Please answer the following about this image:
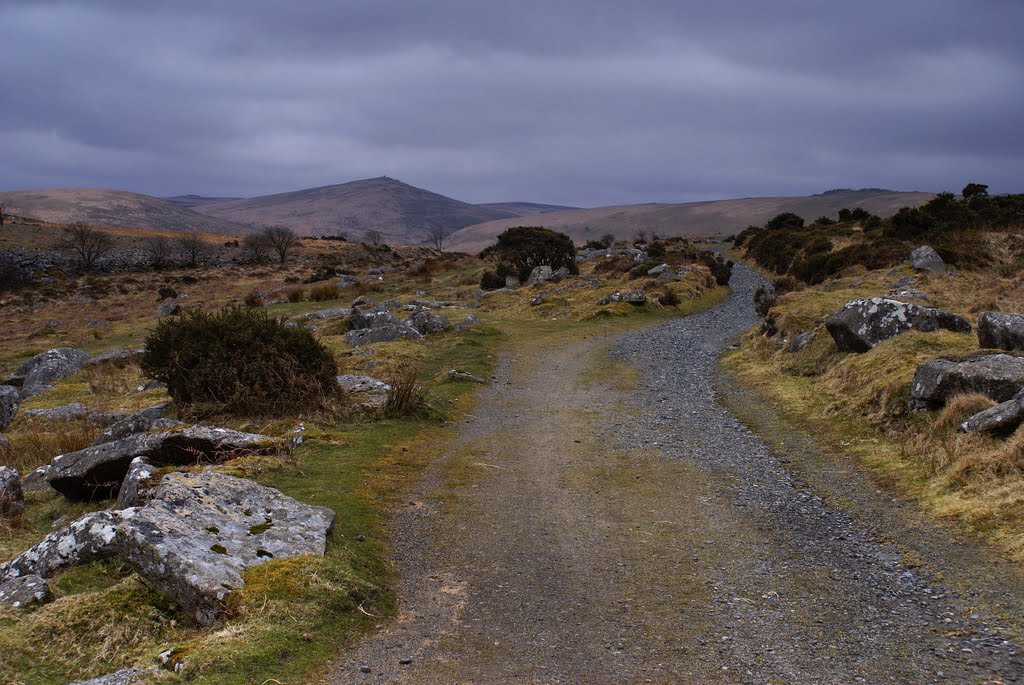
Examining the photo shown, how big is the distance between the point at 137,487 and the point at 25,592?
236 cm

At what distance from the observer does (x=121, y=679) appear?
184 inches

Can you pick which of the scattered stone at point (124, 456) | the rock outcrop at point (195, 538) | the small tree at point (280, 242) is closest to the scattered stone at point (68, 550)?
the rock outcrop at point (195, 538)

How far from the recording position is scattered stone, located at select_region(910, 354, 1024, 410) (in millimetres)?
10188

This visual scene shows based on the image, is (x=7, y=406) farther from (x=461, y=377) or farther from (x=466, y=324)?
(x=466, y=324)

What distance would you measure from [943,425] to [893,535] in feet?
10.4

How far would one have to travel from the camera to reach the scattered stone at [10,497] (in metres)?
8.25

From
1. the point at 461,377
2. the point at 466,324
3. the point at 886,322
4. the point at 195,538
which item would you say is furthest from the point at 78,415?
the point at 886,322

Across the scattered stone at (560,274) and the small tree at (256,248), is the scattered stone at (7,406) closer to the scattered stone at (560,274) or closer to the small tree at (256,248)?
the scattered stone at (560,274)

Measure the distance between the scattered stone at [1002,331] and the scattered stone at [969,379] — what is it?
1416 mm

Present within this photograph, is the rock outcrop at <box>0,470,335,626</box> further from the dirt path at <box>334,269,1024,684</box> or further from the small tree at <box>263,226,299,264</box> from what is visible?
the small tree at <box>263,226,299,264</box>

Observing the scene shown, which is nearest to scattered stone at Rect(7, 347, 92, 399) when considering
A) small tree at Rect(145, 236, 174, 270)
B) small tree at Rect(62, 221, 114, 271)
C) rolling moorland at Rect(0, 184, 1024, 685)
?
rolling moorland at Rect(0, 184, 1024, 685)

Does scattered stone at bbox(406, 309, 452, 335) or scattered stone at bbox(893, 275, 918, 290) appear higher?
scattered stone at bbox(893, 275, 918, 290)

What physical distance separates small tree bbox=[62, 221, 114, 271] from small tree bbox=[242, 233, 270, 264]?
608 inches

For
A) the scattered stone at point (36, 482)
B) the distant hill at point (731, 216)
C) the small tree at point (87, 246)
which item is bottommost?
the scattered stone at point (36, 482)
